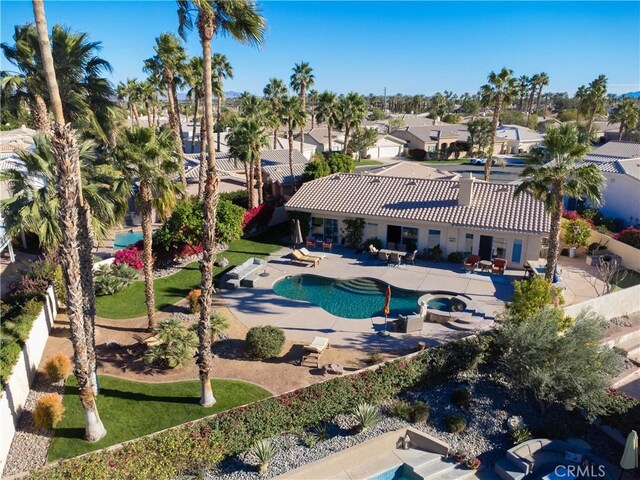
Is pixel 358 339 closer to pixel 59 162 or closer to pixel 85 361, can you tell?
pixel 85 361

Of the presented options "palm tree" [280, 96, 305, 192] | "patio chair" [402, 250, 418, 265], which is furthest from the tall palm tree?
"patio chair" [402, 250, 418, 265]

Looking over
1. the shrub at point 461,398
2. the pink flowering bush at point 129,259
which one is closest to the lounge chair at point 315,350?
the shrub at point 461,398

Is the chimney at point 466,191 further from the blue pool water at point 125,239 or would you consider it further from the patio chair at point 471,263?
the blue pool water at point 125,239

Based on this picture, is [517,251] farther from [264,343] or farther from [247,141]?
[247,141]

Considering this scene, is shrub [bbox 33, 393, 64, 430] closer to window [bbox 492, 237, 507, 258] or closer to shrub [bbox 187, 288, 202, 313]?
shrub [bbox 187, 288, 202, 313]

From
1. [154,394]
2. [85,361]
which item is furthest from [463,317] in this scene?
[85,361]

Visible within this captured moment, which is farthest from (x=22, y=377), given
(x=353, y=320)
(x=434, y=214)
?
(x=434, y=214)
